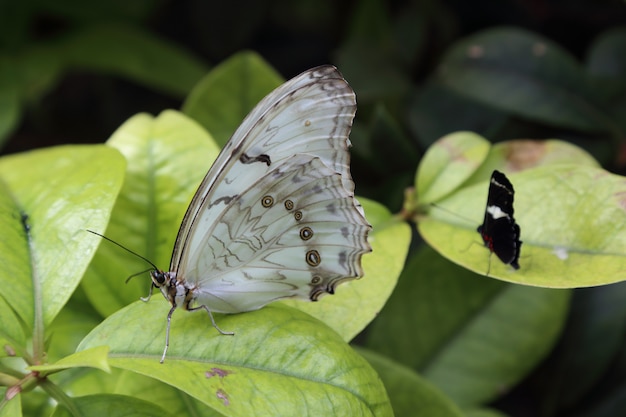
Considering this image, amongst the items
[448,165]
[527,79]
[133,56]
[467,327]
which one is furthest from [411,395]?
[133,56]

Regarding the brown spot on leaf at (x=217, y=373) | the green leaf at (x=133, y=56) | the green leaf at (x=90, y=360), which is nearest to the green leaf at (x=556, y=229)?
the brown spot on leaf at (x=217, y=373)

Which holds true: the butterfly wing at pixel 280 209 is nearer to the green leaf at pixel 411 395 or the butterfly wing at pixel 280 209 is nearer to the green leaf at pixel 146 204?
the green leaf at pixel 146 204

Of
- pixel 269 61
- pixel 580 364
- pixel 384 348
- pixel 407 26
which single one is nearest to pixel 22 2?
pixel 269 61

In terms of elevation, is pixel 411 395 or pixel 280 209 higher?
pixel 280 209

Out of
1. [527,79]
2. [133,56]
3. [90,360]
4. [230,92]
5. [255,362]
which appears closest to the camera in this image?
[90,360]

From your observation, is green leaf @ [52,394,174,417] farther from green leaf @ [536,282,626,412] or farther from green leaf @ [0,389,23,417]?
green leaf @ [536,282,626,412]

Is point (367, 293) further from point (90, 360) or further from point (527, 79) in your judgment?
point (527, 79)
